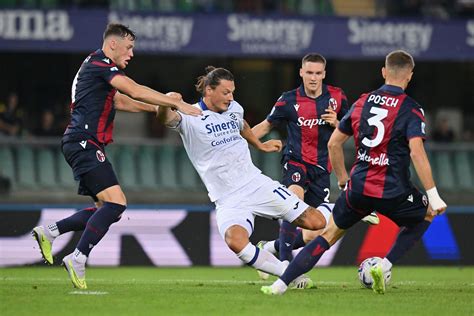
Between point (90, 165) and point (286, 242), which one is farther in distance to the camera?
point (286, 242)

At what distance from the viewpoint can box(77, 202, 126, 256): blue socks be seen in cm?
1055

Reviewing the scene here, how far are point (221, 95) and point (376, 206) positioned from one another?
1729mm

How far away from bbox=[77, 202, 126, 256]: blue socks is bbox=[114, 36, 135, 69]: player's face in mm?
1347

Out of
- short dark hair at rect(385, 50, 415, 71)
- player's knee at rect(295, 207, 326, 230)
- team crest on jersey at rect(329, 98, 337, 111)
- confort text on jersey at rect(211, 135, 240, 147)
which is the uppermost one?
short dark hair at rect(385, 50, 415, 71)

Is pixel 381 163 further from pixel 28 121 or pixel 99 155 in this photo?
pixel 28 121

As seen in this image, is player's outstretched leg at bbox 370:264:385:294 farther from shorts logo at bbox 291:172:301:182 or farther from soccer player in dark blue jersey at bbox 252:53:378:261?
shorts logo at bbox 291:172:301:182

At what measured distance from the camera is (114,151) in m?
19.4

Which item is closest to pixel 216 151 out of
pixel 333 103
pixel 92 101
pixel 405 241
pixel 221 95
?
pixel 221 95

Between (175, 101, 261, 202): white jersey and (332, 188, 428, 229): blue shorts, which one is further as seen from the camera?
(175, 101, 261, 202): white jersey

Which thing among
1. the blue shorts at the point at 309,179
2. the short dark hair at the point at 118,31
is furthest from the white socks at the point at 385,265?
the short dark hair at the point at 118,31

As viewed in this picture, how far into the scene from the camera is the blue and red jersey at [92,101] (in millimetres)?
10734

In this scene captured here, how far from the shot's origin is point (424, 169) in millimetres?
9633

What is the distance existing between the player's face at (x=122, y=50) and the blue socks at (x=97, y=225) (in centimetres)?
135

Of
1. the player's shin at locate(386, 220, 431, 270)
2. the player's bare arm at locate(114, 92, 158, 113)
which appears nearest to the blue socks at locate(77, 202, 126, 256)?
the player's bare arm at locate(114, 92, 158, 113)
